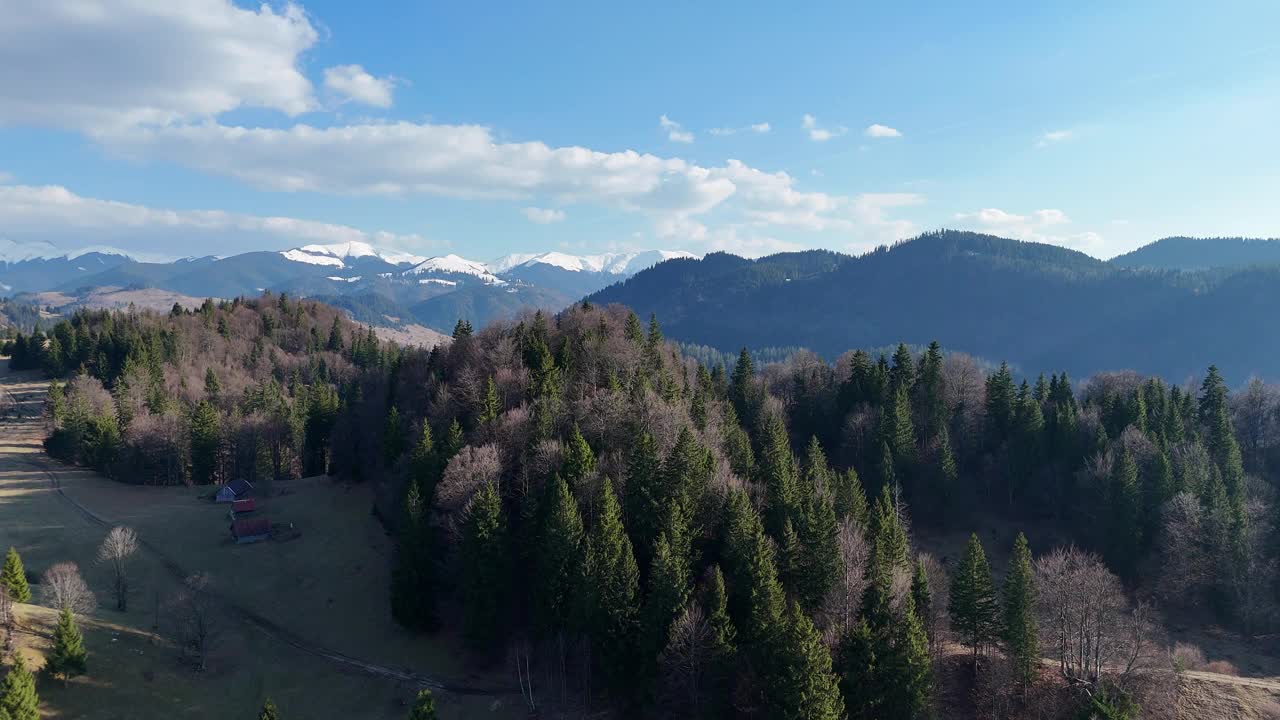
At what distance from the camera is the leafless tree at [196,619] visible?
49.1 metres

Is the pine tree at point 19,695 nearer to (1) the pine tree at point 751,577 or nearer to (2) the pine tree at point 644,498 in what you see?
(2) the pine tree at point 644,498

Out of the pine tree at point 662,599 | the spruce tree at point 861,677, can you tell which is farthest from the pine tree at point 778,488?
the spruce tree at point 861,677

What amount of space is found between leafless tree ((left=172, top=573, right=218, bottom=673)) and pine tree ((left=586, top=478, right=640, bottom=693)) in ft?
93.8

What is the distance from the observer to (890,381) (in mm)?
84375

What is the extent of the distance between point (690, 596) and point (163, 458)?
77.2 meters

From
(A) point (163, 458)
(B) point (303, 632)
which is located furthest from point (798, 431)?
(A) point (163, 458)

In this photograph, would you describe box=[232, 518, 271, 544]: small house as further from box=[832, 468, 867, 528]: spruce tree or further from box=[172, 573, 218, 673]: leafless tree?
box=[832, 468, 867, 528]: spruce tree

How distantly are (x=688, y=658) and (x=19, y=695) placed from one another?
36.8m

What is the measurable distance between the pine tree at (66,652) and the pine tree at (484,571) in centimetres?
2362

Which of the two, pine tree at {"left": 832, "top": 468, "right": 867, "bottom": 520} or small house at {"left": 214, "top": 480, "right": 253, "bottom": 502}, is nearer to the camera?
pine tree at {"left": 832, "top": 468, "right": 867, "bottom": 520}

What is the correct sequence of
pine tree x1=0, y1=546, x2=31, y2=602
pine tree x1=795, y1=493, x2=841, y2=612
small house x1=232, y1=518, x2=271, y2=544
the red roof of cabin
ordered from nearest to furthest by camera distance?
1. pine tree x1=795, y1=493, x2=841, y2=612
2. pine tree x1=0, y1=546, x2=31, y2=602
3. small house x1=232, y1=518, x2=271, y2=544
4. the red roof of cabin

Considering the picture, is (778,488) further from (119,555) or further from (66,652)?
(119,555)

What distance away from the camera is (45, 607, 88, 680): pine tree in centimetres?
4209

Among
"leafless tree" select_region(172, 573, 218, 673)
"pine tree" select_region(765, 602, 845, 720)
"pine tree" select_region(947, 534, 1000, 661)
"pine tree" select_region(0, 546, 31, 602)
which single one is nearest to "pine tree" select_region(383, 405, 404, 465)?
"leafless tree" select_region(172, 573, 218, 673)
